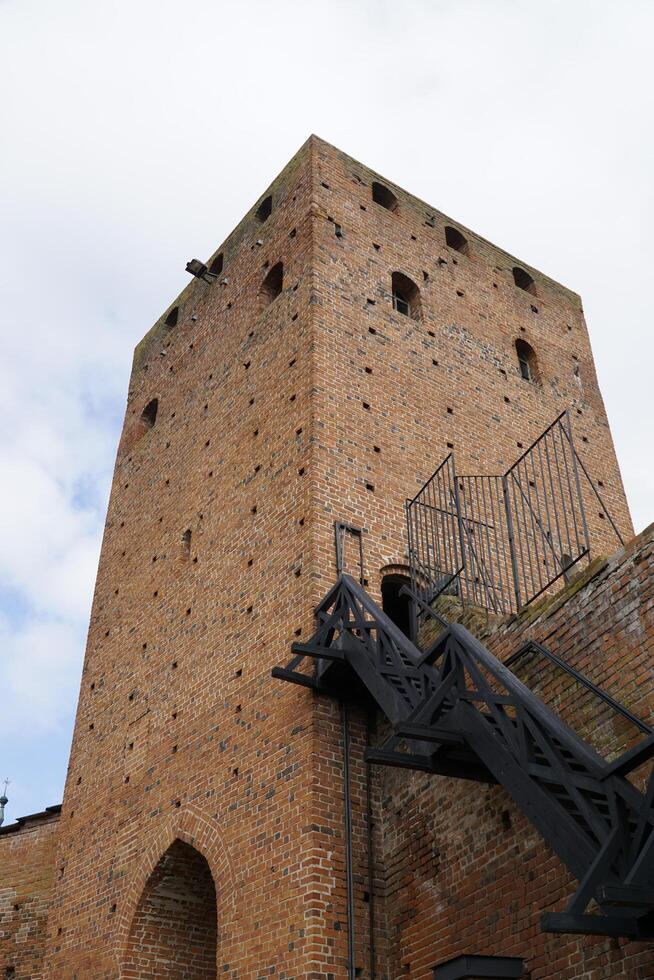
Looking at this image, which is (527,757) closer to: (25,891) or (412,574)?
(412,574)

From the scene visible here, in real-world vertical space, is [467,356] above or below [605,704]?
above

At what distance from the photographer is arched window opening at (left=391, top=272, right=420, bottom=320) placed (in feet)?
43.7

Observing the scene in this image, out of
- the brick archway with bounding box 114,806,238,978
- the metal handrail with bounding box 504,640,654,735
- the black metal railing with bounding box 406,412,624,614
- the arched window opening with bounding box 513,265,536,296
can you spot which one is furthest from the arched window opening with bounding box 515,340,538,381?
the brick archway with bounding box 114,806,238,978

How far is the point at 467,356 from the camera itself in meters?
13.2

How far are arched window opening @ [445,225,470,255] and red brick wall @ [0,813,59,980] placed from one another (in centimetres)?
1070

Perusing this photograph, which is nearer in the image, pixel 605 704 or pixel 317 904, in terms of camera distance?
pixel 605 704

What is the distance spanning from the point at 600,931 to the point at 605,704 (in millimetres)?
2176

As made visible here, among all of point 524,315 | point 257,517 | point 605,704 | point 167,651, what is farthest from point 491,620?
point 524,315

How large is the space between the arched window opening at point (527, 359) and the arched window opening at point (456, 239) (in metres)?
→ 1.93

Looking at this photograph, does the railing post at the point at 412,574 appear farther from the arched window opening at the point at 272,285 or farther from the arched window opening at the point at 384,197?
the arched window opening at the point at 384,197

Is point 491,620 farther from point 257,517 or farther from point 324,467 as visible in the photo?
point 257,517

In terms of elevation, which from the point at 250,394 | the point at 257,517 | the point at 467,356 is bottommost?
the point at 257,517

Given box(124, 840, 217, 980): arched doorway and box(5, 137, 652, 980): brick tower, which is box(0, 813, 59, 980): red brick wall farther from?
box(124, 840, 217, 980): arched doorway

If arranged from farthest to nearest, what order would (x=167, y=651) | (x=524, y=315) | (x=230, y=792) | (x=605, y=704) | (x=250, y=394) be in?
(x=524, y=315), (x=250, y=394), (x=167, y=651), (x=230, y=792), (x=605, y=704)
